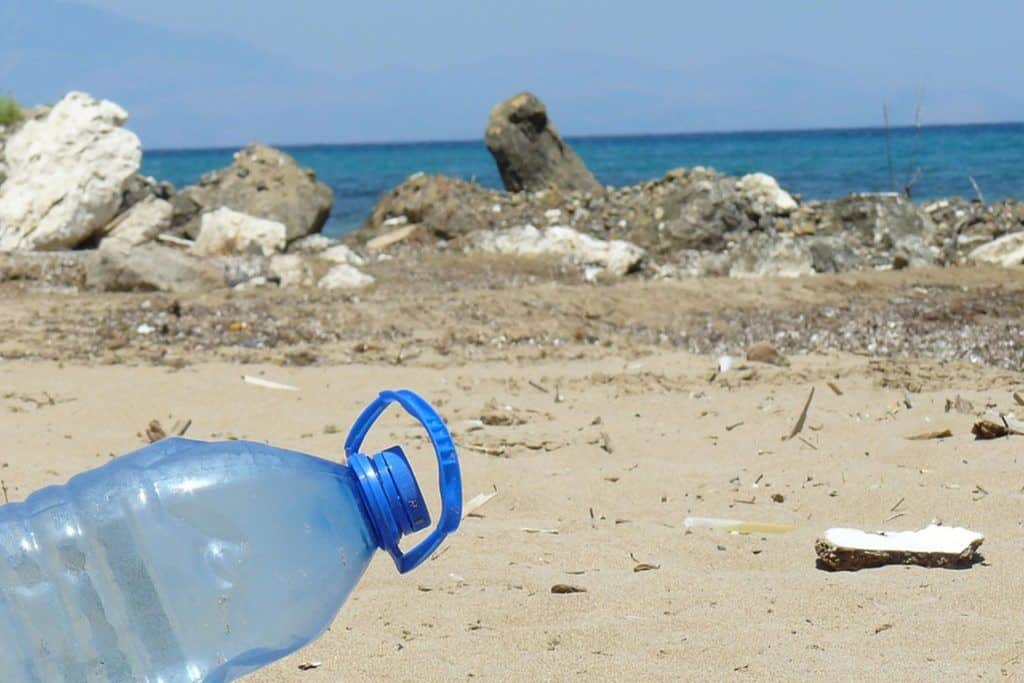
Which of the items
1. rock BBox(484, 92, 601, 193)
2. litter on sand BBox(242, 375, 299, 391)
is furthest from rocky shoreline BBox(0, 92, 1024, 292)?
litter on sand BBox(242, 375, 299, 391)

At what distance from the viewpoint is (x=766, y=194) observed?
1717 centimetres

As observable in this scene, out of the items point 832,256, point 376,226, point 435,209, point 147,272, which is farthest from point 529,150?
point 147,272

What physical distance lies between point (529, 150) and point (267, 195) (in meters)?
5.21

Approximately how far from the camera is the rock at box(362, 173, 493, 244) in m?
15.7

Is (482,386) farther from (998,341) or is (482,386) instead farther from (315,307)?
(998,341)

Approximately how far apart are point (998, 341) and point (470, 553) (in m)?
4.90

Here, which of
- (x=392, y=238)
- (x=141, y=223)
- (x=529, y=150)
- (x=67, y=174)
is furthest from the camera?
(x=529, y=150)

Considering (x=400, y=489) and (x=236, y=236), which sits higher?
(x=400, y=489)

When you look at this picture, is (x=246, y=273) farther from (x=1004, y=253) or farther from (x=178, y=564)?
(x=178, y=564)

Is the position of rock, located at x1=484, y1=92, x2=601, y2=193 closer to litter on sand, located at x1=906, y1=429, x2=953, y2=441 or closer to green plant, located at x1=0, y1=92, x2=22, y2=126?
green plant, located at x1=0, y1=92, x2=22, y2=126

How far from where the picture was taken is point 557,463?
4652mm

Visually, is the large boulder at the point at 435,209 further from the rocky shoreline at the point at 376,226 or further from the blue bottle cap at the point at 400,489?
the blue bottle cap at the point at 400,489

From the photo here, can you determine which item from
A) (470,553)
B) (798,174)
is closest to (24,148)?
(470,553)

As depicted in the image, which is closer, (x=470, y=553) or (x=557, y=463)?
(x=470, y=553)
